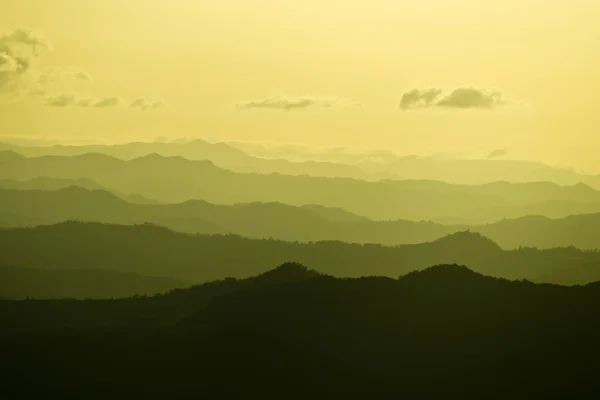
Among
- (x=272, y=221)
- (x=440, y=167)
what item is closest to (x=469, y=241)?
(x=440, y=167)

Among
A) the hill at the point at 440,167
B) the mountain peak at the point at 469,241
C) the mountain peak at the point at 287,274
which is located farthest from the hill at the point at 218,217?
the hill at the point at 440,167

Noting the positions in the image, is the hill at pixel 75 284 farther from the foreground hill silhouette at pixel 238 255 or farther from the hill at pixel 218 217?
the hill at pixel 218 217

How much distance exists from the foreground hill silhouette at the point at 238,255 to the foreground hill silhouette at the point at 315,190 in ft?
2.35

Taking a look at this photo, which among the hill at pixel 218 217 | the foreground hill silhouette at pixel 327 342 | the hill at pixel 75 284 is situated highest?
the hill at pixel 218 217

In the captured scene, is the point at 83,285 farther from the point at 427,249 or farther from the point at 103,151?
the point at 427,249

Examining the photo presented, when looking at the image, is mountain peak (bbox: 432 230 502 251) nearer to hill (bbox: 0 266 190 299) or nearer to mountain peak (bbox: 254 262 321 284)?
mountain peak (bbox: 254 262 321 284)

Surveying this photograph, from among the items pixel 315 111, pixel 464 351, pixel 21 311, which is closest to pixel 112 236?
pixel 21 311

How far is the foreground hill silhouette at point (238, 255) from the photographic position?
1349cm

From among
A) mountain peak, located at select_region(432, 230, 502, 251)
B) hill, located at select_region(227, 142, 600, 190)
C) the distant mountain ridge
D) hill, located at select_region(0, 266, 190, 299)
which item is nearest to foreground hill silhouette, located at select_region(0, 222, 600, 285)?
mountain peak, located at select_region(432, 230, 502, 251)

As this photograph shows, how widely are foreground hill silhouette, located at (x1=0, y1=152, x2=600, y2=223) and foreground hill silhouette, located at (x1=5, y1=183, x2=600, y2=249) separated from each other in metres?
0.20

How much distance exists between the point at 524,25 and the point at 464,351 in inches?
249

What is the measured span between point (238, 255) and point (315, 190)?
208 centimetres

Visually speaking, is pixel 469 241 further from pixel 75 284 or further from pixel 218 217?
pixel 75 284

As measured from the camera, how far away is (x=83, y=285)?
47.4 feet
